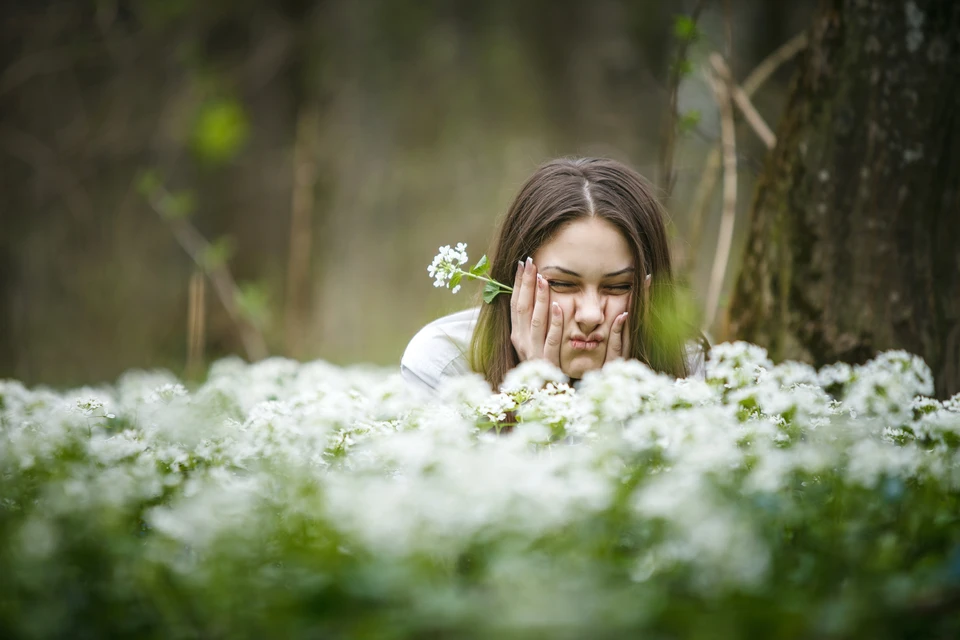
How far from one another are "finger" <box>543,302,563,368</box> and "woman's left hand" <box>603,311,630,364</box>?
142 mm

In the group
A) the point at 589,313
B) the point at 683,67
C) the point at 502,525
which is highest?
the point at 683,67

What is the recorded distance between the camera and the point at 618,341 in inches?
90.8

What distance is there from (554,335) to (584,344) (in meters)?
0.09

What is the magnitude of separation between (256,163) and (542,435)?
Answer: 6175mm

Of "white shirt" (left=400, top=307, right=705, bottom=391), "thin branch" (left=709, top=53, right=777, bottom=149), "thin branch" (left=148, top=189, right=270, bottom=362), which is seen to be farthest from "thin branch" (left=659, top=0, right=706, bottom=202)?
"thin branch" (left=148, top=189, right=270, bottom=362)

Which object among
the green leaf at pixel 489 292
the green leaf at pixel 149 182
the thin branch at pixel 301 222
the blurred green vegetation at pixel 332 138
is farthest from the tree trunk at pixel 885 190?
the thin branch at pixel 301 222

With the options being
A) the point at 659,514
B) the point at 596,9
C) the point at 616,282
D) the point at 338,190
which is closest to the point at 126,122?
the point at 338,190

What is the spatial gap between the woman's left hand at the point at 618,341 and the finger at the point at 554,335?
142 mm

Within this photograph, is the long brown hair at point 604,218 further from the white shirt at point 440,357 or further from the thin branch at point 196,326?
the thin branch at point 196,326

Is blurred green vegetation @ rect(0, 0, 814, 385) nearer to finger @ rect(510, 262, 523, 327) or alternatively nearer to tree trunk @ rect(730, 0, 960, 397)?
tree trunk @ rect(730, 0, 960, 397)

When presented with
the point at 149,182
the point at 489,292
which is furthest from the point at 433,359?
the point at 149,182

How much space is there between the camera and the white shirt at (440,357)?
2592 mm

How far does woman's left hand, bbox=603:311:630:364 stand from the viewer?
2271 millimetres

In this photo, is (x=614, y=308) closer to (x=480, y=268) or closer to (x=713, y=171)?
(x=480, y=268)
